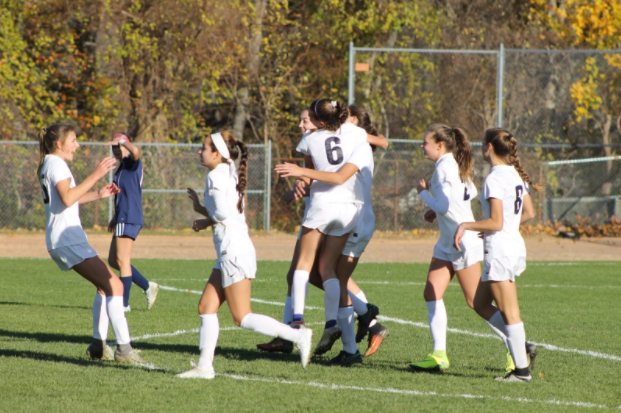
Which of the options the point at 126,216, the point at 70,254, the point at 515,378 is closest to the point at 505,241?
the point at 515,378

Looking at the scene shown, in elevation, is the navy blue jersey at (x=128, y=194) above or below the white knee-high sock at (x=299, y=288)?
above

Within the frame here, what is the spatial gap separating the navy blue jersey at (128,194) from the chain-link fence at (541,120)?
1118 cm

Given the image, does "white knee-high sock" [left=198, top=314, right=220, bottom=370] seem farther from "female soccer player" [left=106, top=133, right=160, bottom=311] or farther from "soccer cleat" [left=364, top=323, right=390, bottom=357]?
"female soccer player" [left=106, top=133, right=160, bottom=311]

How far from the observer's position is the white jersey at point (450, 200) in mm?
5508

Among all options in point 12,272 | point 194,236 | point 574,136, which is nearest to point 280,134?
point 194,236

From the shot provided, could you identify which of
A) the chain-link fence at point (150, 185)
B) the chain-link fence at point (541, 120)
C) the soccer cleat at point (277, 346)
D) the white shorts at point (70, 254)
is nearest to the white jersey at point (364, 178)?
the soccer cleat at point (277, 346)

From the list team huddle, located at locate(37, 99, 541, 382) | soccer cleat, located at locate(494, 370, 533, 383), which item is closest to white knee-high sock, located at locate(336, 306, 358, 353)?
team huddle, located at locate(37, 99, 541, 382)

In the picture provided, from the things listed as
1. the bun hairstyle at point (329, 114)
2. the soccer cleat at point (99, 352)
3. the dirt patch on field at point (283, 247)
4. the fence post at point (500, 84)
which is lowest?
the dirt patch on field at point (283, 247)

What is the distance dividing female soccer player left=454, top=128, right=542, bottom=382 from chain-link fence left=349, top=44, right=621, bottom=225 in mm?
13217

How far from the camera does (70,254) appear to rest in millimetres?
5570

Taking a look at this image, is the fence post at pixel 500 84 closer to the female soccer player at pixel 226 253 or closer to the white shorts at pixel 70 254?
the female soccer player at pixel 226 253

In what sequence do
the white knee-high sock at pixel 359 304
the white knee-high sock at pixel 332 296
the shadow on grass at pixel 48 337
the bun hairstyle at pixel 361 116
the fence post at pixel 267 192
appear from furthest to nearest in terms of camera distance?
the fence post at pixel 267 192 → the shadow on grass at pixel 48 337 → the bun hairstyle at pixel 361 116 → the white knee-high sock at pixel 359 304 → the white knee-high sock at pixel 332 296

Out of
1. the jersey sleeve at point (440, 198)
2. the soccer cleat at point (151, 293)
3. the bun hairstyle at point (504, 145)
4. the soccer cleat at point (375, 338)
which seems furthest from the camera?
the soccer cleat at point (151, 293)

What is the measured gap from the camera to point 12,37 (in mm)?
20609
